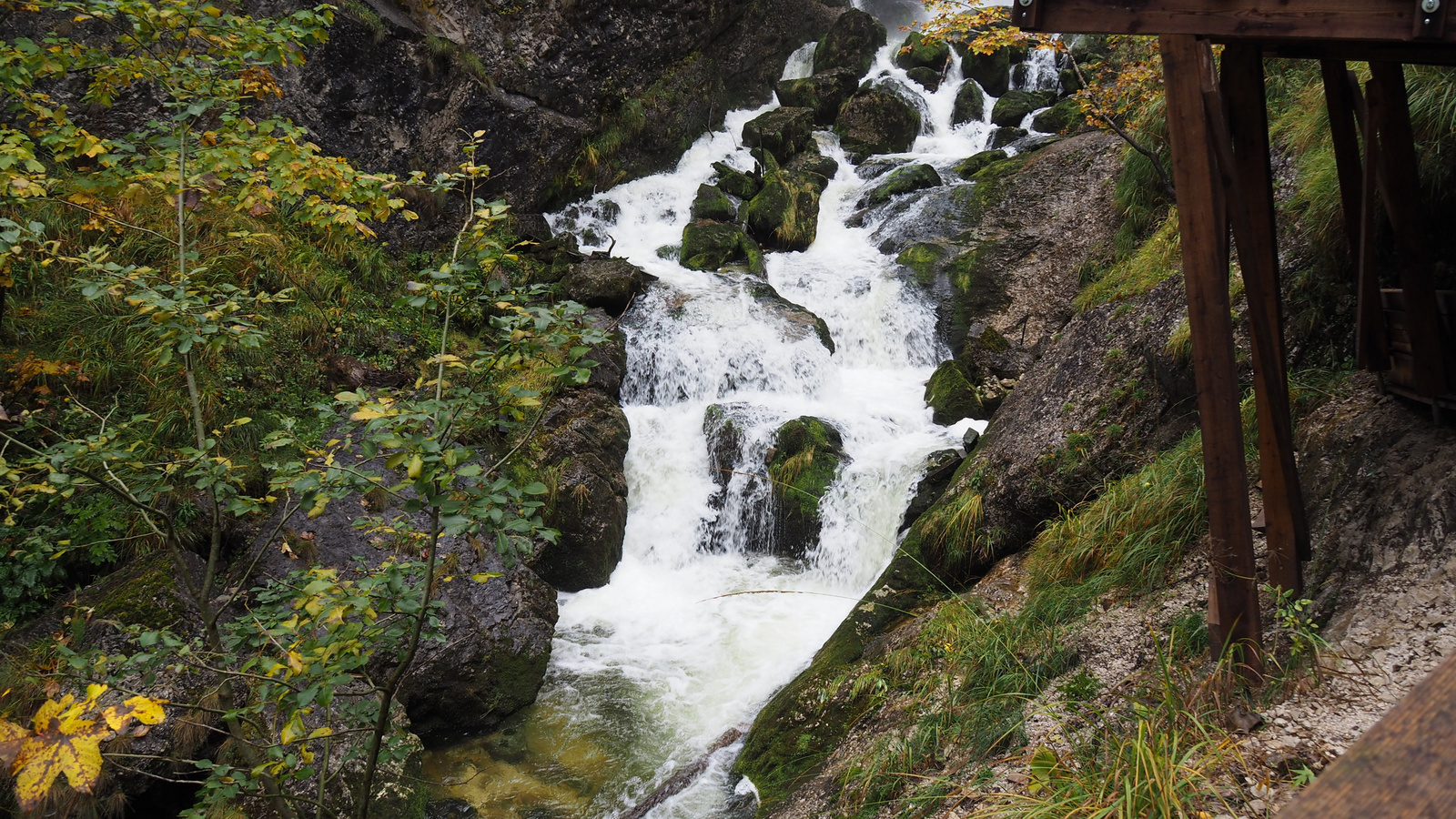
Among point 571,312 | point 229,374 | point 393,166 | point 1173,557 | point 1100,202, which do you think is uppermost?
point 393,166

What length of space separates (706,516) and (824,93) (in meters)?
12.3

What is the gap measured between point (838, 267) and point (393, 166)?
22.9 ft

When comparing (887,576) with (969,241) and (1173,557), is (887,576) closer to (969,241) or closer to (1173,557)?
(1173,557)

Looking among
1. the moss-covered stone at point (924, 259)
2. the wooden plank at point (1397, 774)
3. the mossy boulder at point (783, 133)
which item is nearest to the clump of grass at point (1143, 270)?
the moss-covered stone at point (924, 259)

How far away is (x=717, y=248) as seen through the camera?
12297 millimetres

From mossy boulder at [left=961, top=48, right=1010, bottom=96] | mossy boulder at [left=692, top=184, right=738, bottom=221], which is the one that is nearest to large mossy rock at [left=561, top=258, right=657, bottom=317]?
mossy boulder at [left=692, top=184, right=738, bottom=221]

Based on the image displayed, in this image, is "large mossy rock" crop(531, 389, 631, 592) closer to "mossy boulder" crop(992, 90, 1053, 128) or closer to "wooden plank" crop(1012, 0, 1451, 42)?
"wooden plank" crop(1012, 0, 1451, 42)

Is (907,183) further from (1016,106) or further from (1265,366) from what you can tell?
(1265,366)

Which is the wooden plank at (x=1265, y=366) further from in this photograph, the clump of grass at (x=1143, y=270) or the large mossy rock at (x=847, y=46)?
the large mossy rock at (x=847, y=46)

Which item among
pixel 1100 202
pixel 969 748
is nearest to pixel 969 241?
pixel 1100 202

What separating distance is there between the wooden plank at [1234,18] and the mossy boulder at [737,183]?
1192 centimetres

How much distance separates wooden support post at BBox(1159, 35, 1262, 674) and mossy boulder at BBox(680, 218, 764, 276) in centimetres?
966

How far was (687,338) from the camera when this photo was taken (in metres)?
10.3

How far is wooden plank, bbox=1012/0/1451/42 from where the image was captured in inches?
81.4
